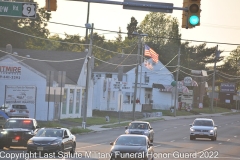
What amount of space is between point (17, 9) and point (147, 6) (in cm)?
609

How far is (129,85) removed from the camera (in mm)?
90812

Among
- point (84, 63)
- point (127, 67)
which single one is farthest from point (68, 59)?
point (127, 67)

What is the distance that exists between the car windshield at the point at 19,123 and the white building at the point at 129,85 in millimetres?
50902

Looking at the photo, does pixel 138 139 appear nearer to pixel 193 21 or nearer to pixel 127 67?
pixel 193 21

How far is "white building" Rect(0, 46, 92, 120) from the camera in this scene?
183 feet

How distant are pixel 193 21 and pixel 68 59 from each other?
176 ft

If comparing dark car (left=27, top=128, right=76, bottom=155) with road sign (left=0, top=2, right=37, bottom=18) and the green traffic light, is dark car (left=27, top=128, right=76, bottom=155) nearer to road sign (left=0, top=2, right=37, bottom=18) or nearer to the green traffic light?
road sign (left=0, top=2, right=37, bottom=18)

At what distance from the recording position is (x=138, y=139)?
25203 mm

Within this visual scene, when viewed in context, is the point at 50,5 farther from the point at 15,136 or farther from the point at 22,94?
the point at 22,94

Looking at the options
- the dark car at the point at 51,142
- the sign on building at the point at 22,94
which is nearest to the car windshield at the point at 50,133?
the dark car at the point at 51,142

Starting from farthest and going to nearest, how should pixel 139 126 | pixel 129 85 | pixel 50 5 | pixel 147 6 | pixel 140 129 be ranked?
pixel 129 85, pixel 139 126, pixel 140 129, pixel 147 6, pixel 50 5

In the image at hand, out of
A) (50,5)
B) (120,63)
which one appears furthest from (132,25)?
(50,5)

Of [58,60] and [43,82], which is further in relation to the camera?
[58,60]

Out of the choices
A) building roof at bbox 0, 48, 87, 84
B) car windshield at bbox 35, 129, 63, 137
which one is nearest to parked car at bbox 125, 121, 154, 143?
car windshield at bbox 35, 129, 63, 137
